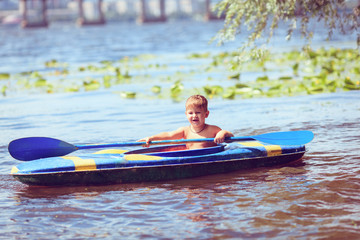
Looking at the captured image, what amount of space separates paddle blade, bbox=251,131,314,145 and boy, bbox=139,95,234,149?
553mm

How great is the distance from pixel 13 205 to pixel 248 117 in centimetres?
592

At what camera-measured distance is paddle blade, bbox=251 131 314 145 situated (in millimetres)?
7688

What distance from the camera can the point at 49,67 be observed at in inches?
1024

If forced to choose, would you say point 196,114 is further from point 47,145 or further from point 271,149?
point 47,145

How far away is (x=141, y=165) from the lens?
702cm

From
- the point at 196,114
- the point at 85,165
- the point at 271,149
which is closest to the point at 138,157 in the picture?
the point at 85,165

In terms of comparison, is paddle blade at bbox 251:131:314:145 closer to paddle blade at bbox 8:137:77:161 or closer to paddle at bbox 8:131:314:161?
paddle at bbox 8:131:314:161

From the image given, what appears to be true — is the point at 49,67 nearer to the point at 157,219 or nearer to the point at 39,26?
the point at 157,219

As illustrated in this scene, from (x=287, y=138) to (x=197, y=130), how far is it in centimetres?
113

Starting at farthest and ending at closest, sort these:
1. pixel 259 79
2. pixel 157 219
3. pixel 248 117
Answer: pixel 259 79, pixel 248 117, pixel 157 219

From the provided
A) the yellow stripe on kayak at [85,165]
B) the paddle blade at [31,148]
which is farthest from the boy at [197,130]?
the paddle blade at [31,148]

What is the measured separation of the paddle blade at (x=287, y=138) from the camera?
25.2ft

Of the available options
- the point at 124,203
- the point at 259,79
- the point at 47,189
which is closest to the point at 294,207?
the point at 124,203

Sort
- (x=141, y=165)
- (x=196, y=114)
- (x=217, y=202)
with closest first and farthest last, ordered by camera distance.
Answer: (x=217, y=202) → (x=141, y=165) → (x=196, y=114)
